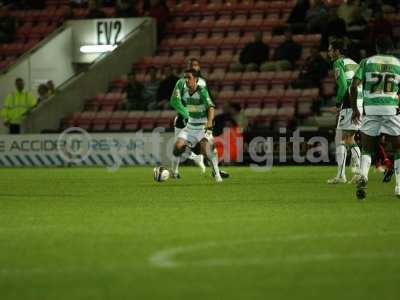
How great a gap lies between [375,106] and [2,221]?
519 cm

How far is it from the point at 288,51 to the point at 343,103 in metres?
10.9

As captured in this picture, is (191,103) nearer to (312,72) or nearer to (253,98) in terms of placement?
(312,72)

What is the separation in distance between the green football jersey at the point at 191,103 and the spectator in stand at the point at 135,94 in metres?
10.6

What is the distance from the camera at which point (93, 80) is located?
105 ft

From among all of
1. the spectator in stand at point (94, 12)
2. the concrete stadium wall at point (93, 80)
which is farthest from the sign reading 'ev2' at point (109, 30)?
the concrete stadium wall at point (93, 80)

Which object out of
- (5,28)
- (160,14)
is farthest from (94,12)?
(5,28)

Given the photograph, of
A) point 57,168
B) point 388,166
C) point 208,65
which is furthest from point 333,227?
point 208,65

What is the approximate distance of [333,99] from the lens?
2831 cm

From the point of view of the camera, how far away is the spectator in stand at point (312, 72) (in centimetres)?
2795

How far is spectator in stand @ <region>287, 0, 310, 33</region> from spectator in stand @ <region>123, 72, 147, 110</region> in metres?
4.61

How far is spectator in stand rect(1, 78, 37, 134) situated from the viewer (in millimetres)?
29609

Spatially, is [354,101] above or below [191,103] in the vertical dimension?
above

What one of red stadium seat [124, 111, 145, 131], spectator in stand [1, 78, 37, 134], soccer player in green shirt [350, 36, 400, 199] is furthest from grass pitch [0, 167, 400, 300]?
red stadium seat [124, 111, 145, 131]

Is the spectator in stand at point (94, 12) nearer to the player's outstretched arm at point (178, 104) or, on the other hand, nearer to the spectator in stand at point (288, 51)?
the spectator in stand at point (288, 51)
